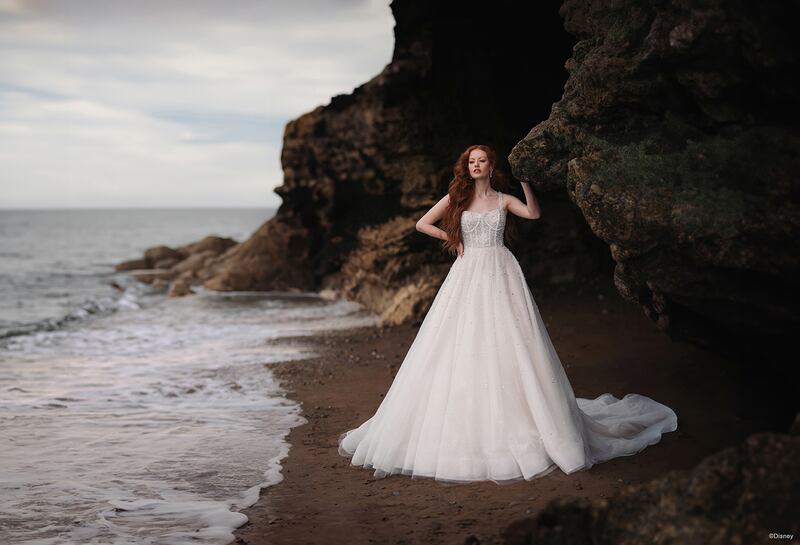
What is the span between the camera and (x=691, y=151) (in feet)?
16.7

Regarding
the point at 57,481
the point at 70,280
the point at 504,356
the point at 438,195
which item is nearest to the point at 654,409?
the point at 504,356

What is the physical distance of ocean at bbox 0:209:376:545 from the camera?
5.54 m

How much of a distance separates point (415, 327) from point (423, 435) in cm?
717

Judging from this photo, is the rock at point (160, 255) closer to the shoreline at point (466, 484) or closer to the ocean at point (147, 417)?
the ocean at point (147, 417)

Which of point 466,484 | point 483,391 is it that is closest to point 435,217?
point 483,391

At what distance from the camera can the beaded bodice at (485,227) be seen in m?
6.54

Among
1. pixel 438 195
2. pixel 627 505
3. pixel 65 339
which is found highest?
pixel 438 195

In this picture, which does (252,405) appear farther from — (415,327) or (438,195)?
(438,195)

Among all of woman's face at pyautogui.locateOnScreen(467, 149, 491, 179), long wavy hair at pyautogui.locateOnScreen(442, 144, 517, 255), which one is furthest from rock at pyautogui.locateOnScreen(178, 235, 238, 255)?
woman's face at pyautogui.locateOnScreen(467, 149, 491, 179)

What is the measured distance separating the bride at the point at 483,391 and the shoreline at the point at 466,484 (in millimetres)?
144

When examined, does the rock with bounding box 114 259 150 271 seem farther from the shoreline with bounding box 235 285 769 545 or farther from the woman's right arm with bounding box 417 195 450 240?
the woman's right arm with bounding box 417 195 450 240

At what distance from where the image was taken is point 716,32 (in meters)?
4.66

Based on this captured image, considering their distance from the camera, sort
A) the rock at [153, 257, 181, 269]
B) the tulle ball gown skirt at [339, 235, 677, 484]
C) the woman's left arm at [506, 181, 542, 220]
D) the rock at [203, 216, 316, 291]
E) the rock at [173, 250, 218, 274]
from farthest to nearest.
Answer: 1. the rock at [153, 257, 181, 269]
2. the rock at [173, 250, 218, 274]
3. the rock at [203, 216, 316, 291]
4. the woman's left arm at [506, 181, 542, 220]
5. the tulle ball gown skirt at [339, 235, 677, 484]

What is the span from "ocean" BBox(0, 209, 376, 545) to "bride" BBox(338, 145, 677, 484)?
1.22 metres
